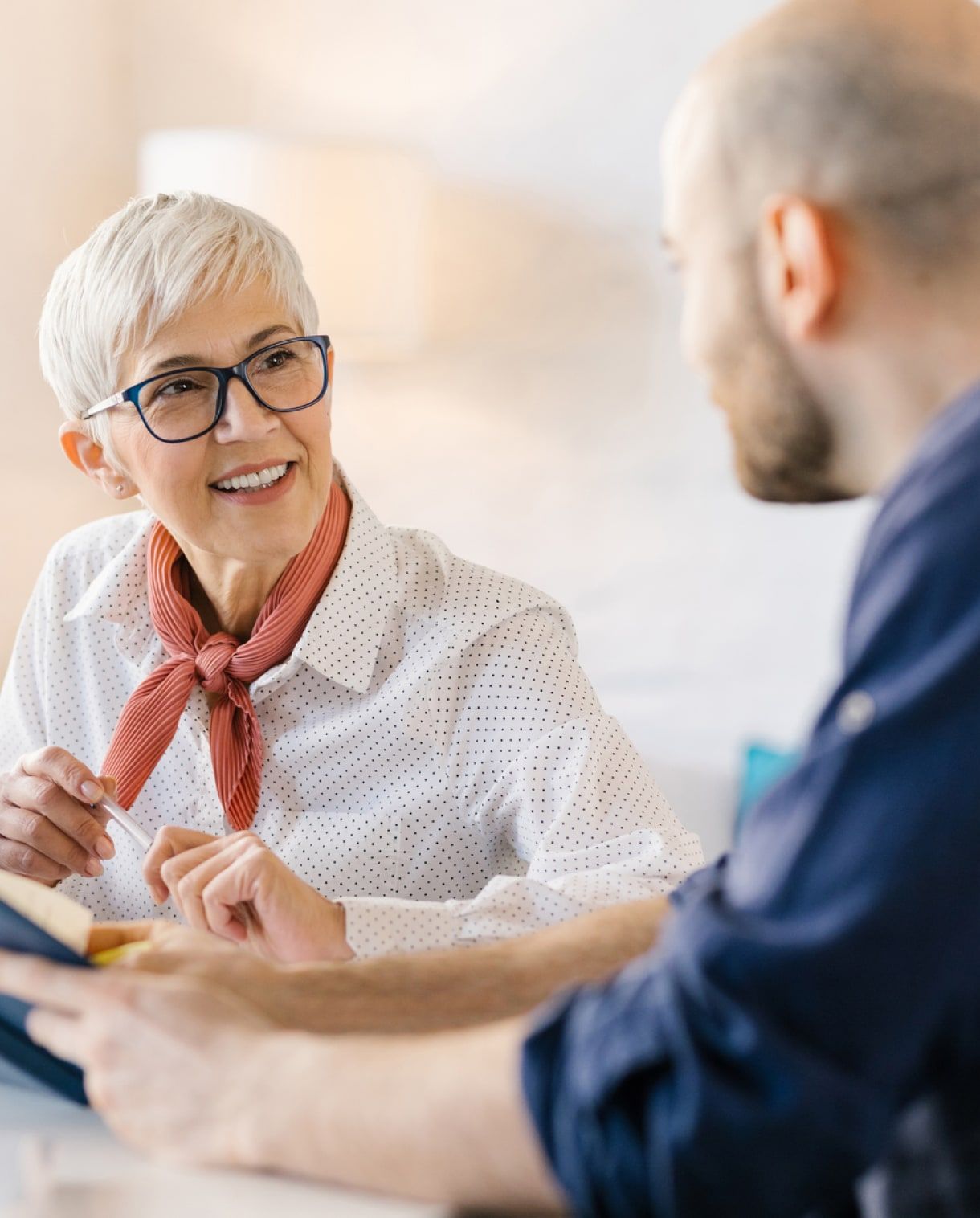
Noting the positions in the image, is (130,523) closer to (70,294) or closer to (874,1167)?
(70,294)

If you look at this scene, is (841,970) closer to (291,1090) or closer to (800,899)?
(800,899)

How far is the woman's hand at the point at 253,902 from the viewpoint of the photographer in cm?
120

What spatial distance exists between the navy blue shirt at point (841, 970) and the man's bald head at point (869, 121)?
0.17 meters

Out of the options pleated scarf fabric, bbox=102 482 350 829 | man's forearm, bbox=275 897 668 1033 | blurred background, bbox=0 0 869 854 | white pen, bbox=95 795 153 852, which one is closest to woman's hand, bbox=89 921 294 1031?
man's forearm, bbox=275 897 668 1033

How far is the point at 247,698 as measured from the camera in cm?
162

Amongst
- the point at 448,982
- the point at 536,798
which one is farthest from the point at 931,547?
the point at 536,798

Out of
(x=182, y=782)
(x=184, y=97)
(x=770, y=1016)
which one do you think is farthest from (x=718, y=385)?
(x=184, y=97)

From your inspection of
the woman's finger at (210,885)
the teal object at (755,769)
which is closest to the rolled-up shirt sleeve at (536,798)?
the woman's finger at (210,885)

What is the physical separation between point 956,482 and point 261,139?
213cm

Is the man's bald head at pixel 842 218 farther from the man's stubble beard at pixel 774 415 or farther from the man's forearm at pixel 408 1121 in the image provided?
the man's forearm at pixel 408 1121

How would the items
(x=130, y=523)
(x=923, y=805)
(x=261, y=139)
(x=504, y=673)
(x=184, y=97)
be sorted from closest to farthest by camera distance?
(x=923, y=805), (x=504, y=673), (x=130, y=523), (x=261, y=139), (x=184, y=97)

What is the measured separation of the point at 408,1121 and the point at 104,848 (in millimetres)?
776

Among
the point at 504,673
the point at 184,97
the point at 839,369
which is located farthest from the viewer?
the point at 184,97

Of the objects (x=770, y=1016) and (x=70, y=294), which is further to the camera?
(x=70, y=294)
